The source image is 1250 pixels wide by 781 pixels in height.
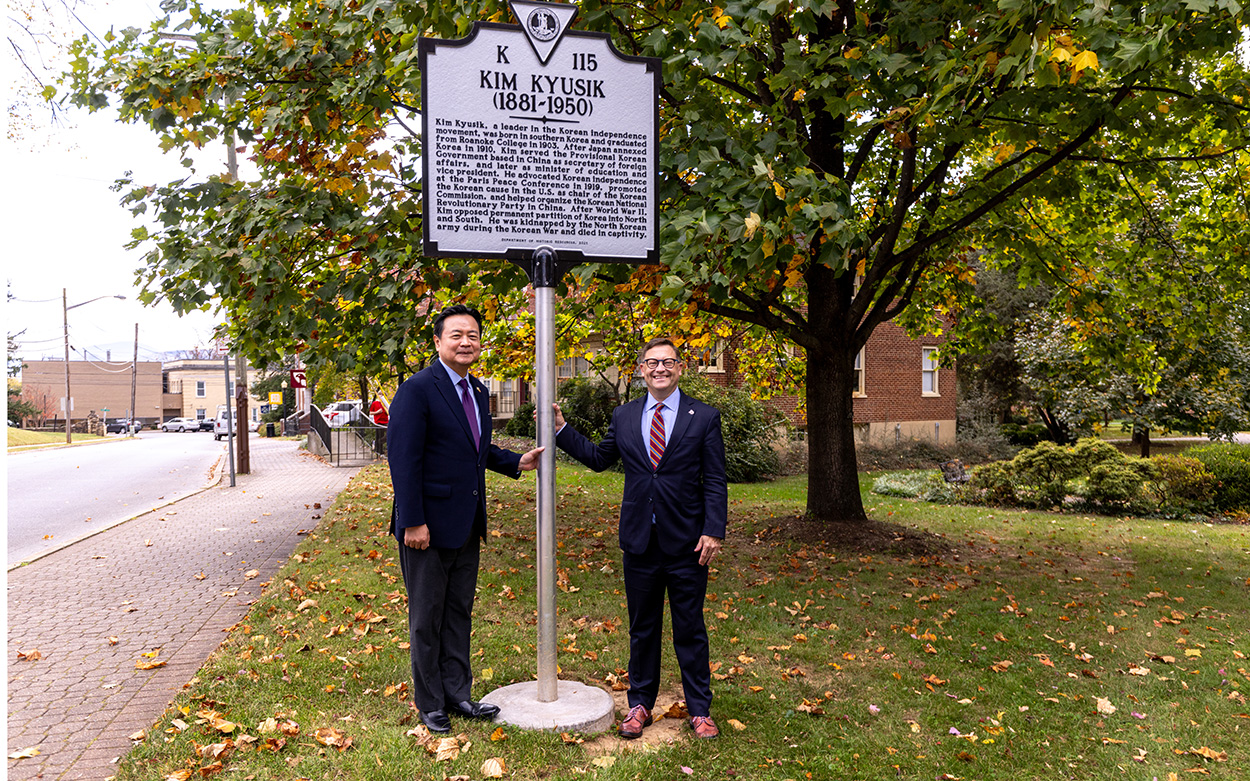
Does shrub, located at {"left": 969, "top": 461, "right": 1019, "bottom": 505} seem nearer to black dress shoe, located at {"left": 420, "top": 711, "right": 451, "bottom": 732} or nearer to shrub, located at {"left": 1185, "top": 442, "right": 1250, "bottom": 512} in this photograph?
shrub, located at {"left": 1185, "top": 442, "right": 1250, "bottom": 512}

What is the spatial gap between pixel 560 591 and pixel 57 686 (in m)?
3.89

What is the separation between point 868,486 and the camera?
64.0ft

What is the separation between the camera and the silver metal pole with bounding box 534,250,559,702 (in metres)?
4.66

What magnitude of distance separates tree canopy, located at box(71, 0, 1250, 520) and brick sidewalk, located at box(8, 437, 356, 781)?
2545mm

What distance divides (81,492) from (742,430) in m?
14.5

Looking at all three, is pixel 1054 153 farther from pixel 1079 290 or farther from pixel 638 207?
pixel 638 207

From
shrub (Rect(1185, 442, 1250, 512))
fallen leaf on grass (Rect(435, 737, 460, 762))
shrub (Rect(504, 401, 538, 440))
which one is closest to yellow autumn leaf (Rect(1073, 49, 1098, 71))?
fallen leaf on grass (Rect(435, 737, 460, 762))

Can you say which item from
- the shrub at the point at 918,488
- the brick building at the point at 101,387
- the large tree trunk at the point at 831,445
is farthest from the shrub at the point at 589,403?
the brick building at the point at 101,387

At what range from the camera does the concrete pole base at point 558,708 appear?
4.50 meters

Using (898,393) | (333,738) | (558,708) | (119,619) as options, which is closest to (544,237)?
(558,708)

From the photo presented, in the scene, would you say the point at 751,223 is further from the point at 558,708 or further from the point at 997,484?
the point at 997,484

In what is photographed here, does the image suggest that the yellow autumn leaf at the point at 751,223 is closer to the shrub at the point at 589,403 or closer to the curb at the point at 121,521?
the curb at the point at 121,521

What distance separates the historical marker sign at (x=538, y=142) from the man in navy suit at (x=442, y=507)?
23.8 inches

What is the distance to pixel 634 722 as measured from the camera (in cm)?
456
